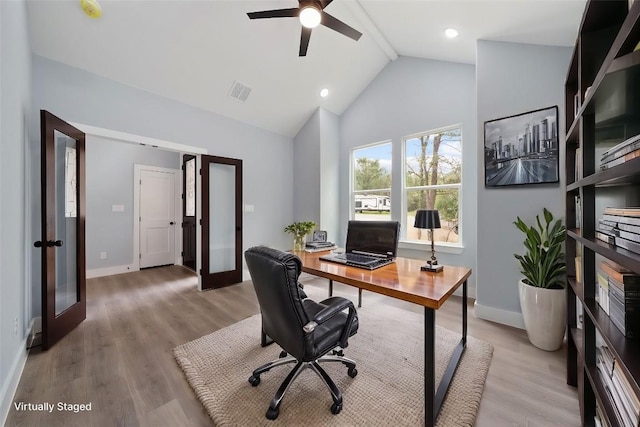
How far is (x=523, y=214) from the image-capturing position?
2537mm

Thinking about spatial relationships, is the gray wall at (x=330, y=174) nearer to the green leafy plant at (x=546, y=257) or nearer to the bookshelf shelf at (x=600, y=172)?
Result: the green leafy plant at (x=546, y=257)

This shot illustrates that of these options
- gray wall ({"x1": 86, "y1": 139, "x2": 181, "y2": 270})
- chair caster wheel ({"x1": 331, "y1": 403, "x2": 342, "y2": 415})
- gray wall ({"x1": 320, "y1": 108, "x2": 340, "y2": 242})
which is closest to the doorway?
gray wall ({"x1": 86, "y1": 139, "x2": 181, "y2": 270})

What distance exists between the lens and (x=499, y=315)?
8.70ft

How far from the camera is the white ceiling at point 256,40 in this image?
2300 millimetres

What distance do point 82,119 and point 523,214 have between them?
4.91 meters

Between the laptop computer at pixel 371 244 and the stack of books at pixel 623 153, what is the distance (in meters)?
1.40

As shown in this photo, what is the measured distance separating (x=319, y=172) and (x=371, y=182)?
952 millimetres

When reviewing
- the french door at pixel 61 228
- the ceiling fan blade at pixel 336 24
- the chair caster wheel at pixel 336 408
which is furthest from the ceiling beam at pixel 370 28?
the chair caster wheel at pixel 336 408

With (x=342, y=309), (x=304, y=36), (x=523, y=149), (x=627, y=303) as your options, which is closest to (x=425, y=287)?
(x=342, y=309)

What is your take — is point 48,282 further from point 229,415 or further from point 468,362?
point 468,362

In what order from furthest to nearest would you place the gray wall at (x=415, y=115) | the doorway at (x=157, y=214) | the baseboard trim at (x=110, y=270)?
the doorway at (x=157, y=214)
the baseboard trim at (x=110, y=270)
the gray wall at (x=415, y=115)

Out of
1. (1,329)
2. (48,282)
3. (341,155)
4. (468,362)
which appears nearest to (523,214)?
(468,362)

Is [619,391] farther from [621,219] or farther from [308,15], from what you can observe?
[308,15]

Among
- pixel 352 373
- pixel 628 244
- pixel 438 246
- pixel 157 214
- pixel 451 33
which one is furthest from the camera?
pixel 157 214
